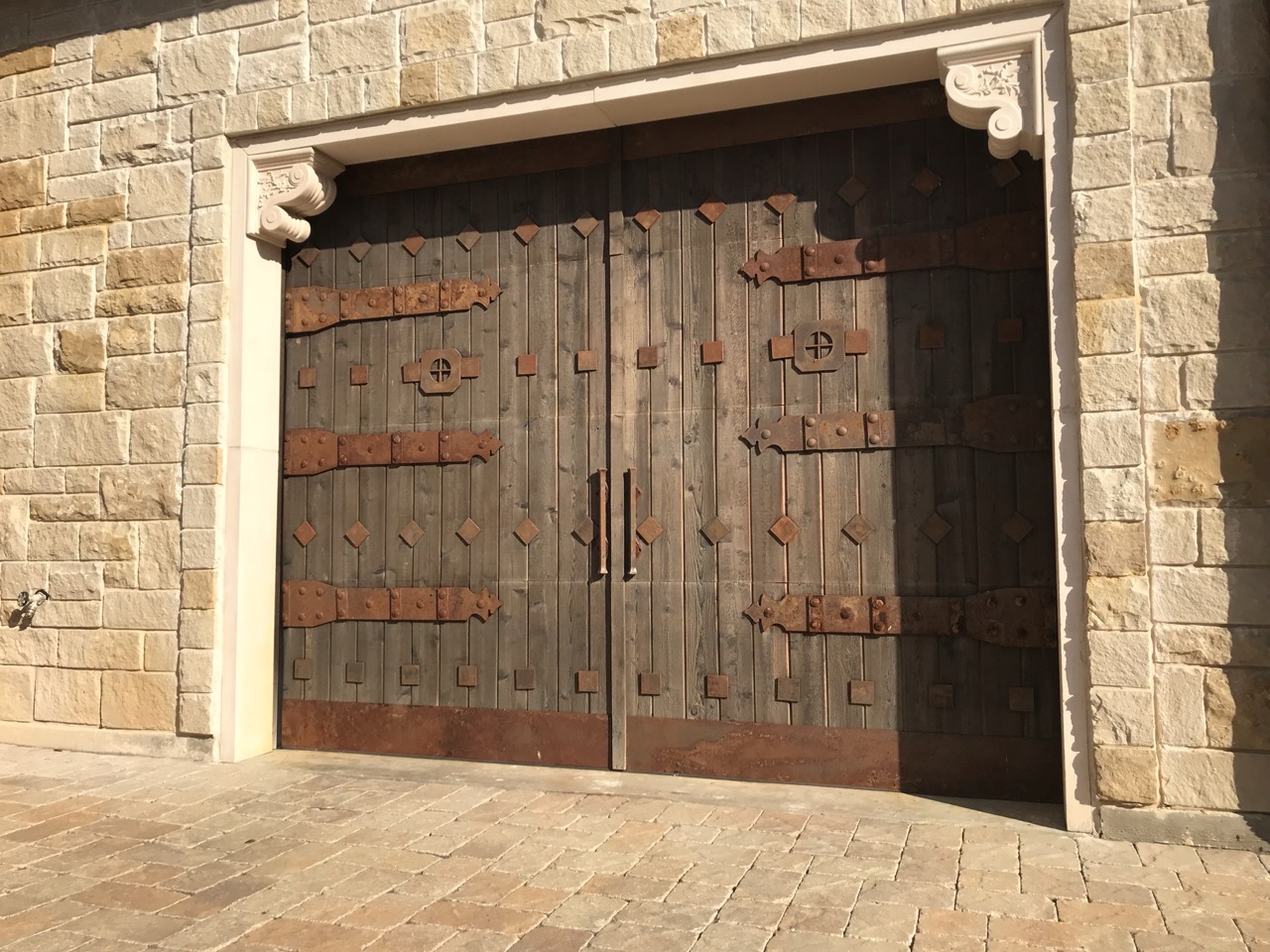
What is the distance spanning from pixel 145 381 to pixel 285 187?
1033 mm

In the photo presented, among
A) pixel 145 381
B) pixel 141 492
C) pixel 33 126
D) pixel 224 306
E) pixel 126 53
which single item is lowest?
pixel 141 492

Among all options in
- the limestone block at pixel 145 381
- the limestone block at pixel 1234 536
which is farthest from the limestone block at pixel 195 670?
the limestone block at pixel 1234 536

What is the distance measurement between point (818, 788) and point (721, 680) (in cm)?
52

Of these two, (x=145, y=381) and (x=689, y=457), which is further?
(x=145, y=381)

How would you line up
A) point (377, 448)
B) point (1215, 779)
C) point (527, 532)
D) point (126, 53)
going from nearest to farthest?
point (1215, 779) → point (527, 532) → point (377, 448) → point (126, 53)

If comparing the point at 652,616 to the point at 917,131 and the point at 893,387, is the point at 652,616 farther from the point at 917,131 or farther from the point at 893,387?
the point at 917,131

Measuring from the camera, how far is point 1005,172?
357 cm

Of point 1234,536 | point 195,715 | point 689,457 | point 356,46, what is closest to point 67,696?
point 195,715

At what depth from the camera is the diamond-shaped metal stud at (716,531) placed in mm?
3811

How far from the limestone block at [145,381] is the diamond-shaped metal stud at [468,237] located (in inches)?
51.4

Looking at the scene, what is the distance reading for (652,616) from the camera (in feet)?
12.7

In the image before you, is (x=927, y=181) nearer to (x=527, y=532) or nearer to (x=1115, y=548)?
(x=1115, y=548)

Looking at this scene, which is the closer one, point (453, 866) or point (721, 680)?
point (453, 866)

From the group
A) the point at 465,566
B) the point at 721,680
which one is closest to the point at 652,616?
the point at 721,680
